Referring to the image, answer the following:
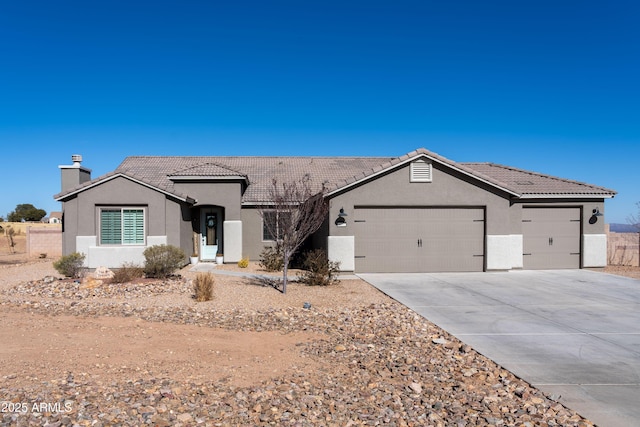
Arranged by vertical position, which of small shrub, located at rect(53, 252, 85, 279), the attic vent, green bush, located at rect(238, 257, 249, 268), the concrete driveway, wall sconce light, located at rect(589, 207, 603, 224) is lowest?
the concrete driveway

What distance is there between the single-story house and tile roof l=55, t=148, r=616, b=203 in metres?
0.08

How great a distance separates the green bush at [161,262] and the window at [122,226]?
11.9 ft

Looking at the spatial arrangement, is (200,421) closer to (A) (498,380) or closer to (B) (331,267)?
(A) (498,380)

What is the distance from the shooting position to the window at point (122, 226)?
17734 mm

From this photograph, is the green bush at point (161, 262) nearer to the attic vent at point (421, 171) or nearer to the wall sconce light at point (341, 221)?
the wall sconce light at point (341, 221)

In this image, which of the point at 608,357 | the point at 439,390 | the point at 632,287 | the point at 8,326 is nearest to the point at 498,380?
the point at 439,390

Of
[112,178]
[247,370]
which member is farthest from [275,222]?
[112,178]

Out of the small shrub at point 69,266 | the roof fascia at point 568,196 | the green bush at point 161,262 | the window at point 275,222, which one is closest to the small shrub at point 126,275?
the green bush at point 161,262

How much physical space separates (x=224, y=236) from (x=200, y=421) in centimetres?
1562

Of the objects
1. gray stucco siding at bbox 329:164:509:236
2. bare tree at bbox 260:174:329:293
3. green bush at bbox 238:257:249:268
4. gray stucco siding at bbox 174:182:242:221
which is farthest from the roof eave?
bare tree at bbox 260:174:329:293

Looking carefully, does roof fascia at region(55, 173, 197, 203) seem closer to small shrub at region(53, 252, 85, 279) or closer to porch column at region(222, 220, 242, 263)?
porch column at region(222, 220, 242, 263)

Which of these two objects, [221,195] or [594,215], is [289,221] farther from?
[594,215]

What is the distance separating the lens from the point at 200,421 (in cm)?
460

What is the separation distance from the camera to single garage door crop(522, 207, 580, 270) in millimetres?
17875
